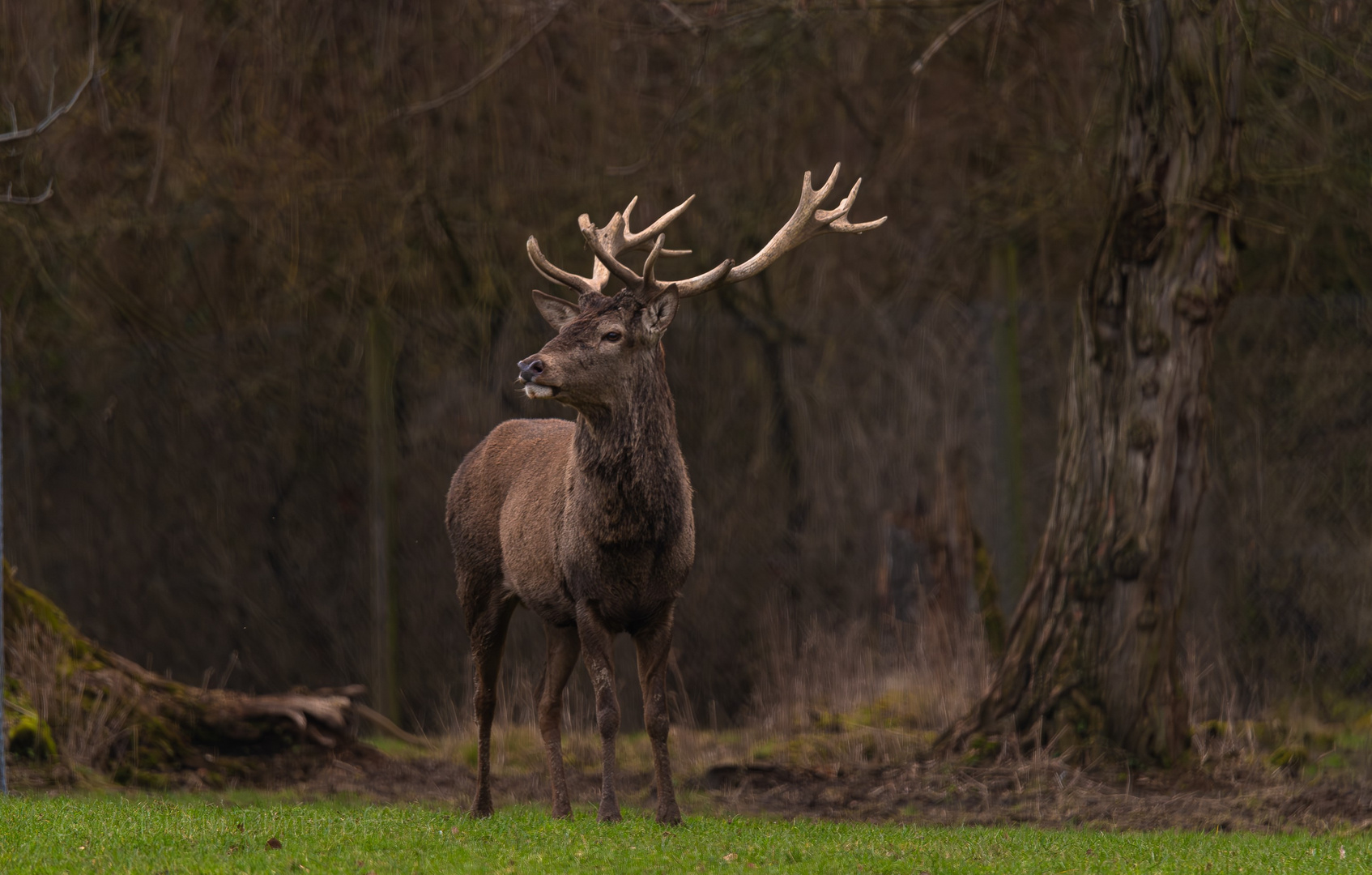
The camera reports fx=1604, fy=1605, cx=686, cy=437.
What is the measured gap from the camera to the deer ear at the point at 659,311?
7590 mm

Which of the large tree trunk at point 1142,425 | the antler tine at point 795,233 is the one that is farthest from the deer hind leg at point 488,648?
the large tree trunk at point 1142,425

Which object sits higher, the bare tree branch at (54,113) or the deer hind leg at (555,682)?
the bare tree branch at (54,113)

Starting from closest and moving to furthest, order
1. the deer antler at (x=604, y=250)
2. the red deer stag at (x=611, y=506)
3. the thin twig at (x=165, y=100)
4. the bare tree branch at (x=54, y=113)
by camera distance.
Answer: the red deer stag at (x=611, y=506)
the deer antler at (x=604, y=250)
the bare tree branch at (x=54, y=113)
the thin twig at (x=165, y=100)

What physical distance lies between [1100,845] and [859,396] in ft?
17.0

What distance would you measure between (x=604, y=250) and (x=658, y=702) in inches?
85.5

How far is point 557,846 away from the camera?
642 cm

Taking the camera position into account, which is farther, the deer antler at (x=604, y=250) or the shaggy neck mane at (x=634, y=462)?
the deer antler at (x=604, y=250)


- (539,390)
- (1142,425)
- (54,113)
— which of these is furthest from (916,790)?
(54,113)

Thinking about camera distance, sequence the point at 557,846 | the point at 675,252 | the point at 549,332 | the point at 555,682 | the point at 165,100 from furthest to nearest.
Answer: the point at 549,332 < the point at 165,100 < the point at 675,252 < the point at 555,682 < the point at 557,846

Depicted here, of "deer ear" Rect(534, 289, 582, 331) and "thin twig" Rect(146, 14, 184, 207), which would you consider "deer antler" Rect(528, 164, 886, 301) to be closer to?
"deer ear" Rect(534, 289, 582, 331)

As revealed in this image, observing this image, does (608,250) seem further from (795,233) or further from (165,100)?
(165,100)

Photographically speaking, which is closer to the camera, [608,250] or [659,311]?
[659,311]

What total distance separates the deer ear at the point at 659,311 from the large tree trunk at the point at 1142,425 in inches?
130

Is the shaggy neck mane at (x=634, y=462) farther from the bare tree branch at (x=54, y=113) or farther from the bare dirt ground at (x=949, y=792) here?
the bare tree branch at (x=54, y=113)
